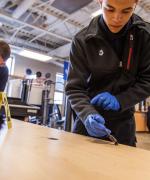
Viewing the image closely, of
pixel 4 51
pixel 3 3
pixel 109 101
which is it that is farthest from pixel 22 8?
pixel 109 101

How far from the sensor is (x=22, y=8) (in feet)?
14.7

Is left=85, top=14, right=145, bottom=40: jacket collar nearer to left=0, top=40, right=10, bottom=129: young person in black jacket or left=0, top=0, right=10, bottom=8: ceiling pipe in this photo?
left=0, top=40, right=10, bottom=129: young person in black jacket

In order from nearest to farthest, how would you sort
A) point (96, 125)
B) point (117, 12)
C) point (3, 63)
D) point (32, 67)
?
point (96, 125), point (117, 12), point (3, 63), point (32, 67)

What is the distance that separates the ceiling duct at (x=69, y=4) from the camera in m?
3.99

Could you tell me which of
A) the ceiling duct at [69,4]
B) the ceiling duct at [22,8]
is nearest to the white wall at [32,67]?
the ceiling duct at [22,8]

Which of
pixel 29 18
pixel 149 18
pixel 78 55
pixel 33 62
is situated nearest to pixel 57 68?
pixel 33 62

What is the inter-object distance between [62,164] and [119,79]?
0.59 metres

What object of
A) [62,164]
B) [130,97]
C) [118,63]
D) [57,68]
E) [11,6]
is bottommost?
[62,164]

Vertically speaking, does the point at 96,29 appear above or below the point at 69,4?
below

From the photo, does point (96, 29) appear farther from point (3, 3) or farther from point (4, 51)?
point (3, 3)

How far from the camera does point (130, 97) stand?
908 mm

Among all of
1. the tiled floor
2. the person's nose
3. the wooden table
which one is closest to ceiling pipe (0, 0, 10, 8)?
the tiled floor

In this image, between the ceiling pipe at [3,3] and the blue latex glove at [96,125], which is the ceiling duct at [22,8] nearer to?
the ceiling pipe at [3,3]

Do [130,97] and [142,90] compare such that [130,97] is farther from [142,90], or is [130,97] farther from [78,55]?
[78,55]
